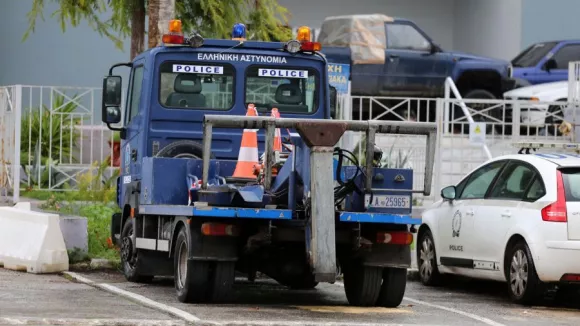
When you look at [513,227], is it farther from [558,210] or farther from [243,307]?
[243,307]

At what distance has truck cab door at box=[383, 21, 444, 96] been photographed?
1018 inches

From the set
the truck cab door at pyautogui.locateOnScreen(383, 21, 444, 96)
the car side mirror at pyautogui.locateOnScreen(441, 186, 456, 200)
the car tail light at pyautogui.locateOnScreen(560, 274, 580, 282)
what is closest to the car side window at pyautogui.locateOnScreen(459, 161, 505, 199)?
the car side mirror at pyautogui.locateOnScreen(441, 186, 456, 200)

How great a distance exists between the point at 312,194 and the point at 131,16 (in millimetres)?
8739

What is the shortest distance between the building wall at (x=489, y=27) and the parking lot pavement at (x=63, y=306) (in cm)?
2087

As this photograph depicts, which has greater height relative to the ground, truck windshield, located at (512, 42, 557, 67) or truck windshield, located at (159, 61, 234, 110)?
truck windshield, located at (512, 42, 557, 67)

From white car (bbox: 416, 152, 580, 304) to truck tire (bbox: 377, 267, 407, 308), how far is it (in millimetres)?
1342

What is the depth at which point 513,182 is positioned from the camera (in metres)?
13.5

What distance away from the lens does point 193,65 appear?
13711mm

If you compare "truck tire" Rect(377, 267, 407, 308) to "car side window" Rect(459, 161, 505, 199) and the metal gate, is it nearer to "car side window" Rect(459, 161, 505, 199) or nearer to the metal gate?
"car side window" Rect(459, 161, 505, 199)

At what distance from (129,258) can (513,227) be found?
12.8 feet

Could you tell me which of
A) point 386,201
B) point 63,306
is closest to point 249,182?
point 386,201

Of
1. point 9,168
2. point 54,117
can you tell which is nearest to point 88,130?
point 54,117

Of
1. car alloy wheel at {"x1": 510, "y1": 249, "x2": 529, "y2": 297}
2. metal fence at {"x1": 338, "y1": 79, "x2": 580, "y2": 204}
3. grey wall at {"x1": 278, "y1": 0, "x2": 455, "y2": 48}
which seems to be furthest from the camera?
grey wall at {"x1": 278, "y1": 0, "x2": 455, "y2": 48}

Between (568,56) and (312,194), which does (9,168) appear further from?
(568,56)
